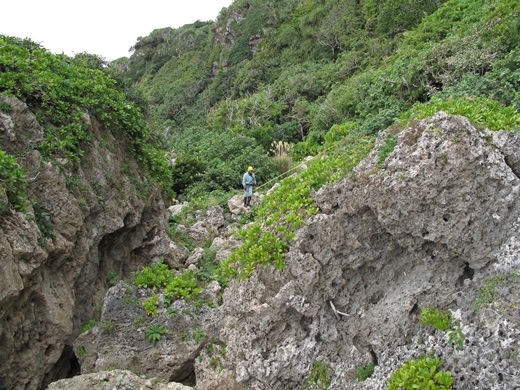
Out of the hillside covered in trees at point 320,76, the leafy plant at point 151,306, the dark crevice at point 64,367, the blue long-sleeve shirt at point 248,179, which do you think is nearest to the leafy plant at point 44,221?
the leafy plant at point 151,306

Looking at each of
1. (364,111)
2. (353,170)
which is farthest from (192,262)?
(364,111)

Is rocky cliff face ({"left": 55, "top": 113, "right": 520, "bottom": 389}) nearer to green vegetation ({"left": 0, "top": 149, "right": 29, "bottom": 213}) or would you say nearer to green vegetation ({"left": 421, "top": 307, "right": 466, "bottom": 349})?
green vegetation ({"left": 421, "top": 307, "right": 466, "bottom": 349})

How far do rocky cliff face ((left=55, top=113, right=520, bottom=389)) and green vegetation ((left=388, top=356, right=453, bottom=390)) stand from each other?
0.58 feet

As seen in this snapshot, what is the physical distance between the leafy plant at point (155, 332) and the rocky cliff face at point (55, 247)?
1.41 m

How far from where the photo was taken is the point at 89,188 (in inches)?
296

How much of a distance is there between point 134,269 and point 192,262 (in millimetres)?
1523

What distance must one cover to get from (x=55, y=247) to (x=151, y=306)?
2121mm

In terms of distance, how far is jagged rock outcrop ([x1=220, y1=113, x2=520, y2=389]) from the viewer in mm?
4129

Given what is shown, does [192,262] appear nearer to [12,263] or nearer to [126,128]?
Result: [126,128]

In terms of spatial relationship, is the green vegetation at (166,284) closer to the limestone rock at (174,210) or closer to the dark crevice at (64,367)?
the dark crevice at (64,367)

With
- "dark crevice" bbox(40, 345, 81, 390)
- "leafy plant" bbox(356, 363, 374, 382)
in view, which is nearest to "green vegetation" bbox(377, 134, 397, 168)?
"leafy plant" bbox(356, 363, 374, 382)

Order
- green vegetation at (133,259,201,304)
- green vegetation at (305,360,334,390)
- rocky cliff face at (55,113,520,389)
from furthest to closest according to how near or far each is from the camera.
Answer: green vegetation at (133,259,201,304)
green vegetation at (305,360,334,390)
rocky cliff face at (55,113,520,389)

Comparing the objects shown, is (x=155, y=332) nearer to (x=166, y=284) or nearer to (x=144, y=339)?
(x=144, y=339)

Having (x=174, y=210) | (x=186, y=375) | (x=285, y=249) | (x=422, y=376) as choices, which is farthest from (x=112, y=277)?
(x=422, y=376)
